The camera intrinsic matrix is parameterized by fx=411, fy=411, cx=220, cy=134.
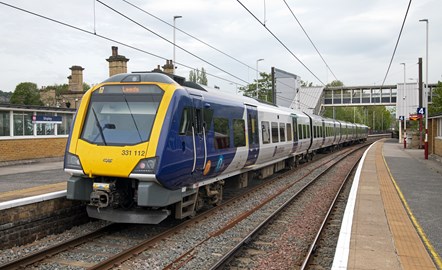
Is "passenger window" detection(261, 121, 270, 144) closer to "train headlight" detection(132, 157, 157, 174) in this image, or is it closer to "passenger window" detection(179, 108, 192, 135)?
"passenger window" detection(179, 108, 192, 135)

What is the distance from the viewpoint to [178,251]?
672 centimetres

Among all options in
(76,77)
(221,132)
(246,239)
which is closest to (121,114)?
(221,132)

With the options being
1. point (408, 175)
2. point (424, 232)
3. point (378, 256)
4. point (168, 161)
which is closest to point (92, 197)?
point (168, 161)

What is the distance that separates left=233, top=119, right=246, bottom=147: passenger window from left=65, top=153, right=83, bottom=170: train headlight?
163 inches

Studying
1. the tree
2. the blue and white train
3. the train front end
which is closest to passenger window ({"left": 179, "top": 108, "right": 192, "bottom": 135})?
the blue and white train

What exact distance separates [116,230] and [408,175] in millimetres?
12675

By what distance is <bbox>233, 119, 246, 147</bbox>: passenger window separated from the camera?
10367mm

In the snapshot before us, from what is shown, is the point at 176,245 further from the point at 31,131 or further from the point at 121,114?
the point at 31,131

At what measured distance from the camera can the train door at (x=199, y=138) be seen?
802cm

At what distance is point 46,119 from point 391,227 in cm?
1697

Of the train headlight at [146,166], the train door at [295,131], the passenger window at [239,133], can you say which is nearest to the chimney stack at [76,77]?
the train door at [295,131]

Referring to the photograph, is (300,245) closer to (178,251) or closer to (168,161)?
(178,251)

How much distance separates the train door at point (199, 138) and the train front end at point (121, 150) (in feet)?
2.57

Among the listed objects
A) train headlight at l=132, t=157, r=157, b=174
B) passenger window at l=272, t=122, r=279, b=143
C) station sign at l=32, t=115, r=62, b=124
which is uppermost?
station sign at l=32, t=115, r=62, b=124
